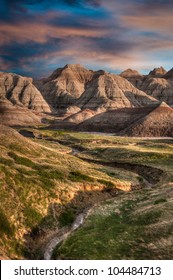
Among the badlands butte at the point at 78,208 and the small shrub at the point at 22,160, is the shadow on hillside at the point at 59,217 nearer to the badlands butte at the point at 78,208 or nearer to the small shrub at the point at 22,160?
the badlands butte at the point at 78,208

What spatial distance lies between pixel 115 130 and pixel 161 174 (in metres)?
118

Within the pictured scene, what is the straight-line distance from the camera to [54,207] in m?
49.6

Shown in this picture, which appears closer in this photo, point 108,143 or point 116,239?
point 116,239

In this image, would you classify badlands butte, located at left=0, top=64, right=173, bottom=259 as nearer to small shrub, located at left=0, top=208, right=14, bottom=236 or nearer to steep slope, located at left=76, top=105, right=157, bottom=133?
small shrub, located at left=0, top=208, right=14, bottom=236

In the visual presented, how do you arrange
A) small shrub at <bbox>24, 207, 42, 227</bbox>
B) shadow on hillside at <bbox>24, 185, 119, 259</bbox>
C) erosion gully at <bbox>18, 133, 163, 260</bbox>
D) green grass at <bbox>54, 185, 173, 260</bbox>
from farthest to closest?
1. small shrub at <bbox>24, 207, 42, 227</bbox>
2. shadow on hillside at <bbox>24, 185, 119, 259</bbox>
3. erosion gully at <bbox>18, 133, 163, 260</bbox>
4. green grass at <bbox>54, 185, 173, 260</bbox>

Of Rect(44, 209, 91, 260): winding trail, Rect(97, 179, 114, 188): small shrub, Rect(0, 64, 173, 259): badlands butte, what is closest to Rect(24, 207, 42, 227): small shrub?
Rect(0, 64, 173, 259): badlands butte

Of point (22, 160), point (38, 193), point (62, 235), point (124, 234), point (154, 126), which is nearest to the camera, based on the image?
point (124, 234)

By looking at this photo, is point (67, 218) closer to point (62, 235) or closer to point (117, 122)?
point (62, 235)

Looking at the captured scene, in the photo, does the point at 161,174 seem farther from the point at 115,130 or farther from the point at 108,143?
the point at 115,130

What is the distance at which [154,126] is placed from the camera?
6772 inches

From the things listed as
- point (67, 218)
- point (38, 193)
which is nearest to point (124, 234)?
point (67, 218)

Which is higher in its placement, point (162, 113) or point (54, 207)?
point (162, 113)

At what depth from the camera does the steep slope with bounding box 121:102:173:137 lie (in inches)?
6658
